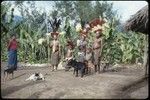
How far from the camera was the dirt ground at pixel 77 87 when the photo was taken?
32.9 ft

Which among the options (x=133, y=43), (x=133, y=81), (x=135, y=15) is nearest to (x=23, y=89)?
(x=133, y=81)

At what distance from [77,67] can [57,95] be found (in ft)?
10.9

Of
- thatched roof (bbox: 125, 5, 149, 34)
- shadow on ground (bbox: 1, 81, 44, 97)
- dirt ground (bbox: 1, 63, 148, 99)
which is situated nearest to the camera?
dirt ground (bbox: 1, 63, 148, 99)

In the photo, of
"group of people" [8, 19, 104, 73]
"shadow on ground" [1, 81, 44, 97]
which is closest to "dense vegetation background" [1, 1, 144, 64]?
"group of people" [8, 19, 104, 73]

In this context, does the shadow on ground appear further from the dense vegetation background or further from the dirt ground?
the dense vegetation background

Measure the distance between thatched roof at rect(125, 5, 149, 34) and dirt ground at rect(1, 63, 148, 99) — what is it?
1635mm

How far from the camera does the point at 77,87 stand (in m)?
11.0

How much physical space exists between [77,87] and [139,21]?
130 inches

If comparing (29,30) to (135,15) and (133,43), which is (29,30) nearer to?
(133,43)

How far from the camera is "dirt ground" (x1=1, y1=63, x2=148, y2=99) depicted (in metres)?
10.0

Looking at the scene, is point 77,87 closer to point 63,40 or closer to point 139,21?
point 139,21

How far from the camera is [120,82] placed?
12.0 m

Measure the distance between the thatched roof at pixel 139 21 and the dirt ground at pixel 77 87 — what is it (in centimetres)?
164

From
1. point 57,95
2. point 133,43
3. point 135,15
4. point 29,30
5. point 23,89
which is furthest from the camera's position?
point 29,30
